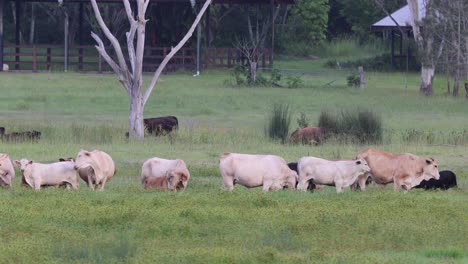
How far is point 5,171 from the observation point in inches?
626

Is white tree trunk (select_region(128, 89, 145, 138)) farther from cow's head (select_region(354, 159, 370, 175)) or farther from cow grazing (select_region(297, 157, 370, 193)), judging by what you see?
cow's head (select_region(354, 159, 370, 175))

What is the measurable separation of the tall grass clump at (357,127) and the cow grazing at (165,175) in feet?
29.0

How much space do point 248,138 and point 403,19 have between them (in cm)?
3227

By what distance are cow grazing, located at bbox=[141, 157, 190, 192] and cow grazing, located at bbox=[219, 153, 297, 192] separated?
58 cm

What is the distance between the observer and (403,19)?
182 feet

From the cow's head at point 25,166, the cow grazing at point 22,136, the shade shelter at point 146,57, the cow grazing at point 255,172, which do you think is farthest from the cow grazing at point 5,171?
the shade shelter at point 146,57

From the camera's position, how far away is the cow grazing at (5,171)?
51.9 feet

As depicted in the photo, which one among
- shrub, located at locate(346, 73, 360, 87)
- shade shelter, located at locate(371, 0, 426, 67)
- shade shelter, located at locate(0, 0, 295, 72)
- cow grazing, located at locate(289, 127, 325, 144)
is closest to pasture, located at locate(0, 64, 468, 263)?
cow grazing, located at locate(289, 127, 325, 144)

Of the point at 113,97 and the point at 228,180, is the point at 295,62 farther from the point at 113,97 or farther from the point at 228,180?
the point at 228,180

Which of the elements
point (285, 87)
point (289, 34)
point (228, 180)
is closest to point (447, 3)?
point (285, 87)

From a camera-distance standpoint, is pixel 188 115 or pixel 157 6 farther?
pixel 157 6

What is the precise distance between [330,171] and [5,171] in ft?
15.5

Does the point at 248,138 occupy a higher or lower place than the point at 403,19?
lower

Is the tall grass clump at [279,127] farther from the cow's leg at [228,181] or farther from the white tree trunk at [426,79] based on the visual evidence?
the white tree trunk at [426,79]
